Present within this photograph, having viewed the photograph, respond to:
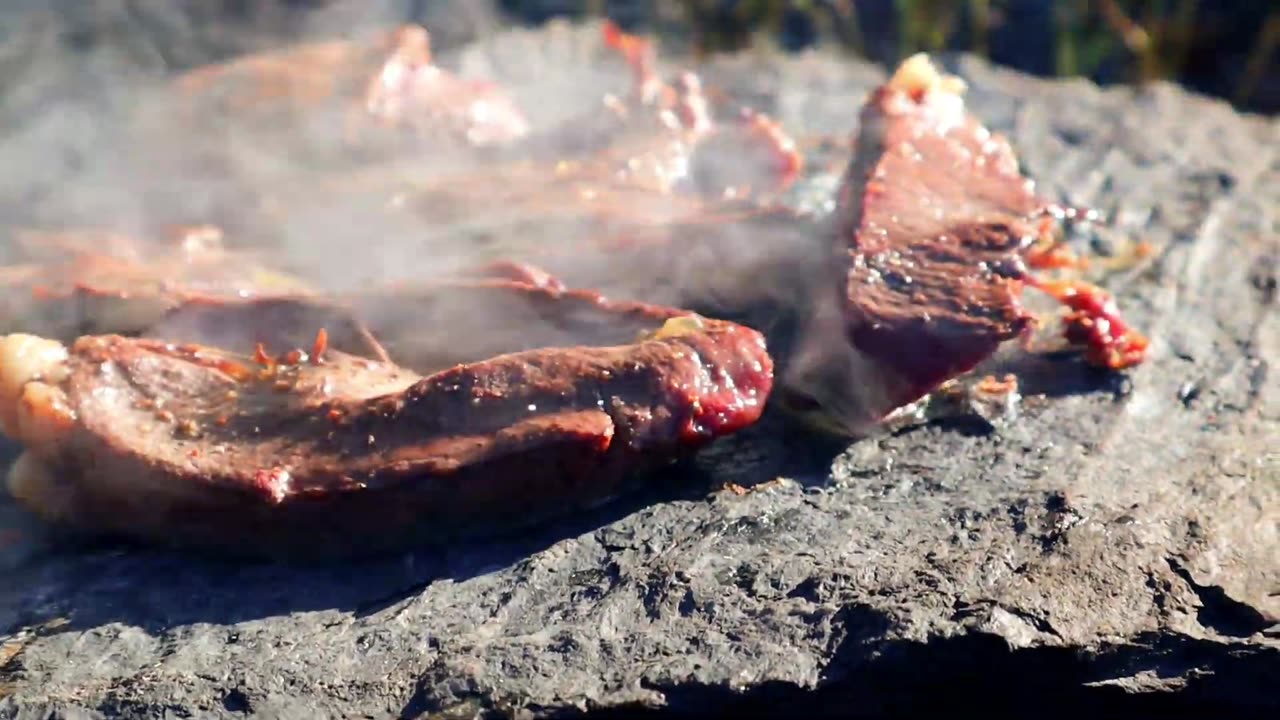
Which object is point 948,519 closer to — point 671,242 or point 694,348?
point 694,348

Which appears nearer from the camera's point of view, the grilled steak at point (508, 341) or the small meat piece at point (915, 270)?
the grilled steak at point (508, 341)

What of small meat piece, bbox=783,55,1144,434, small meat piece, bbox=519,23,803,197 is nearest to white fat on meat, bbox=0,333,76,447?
small meat piece, bbox=783,55,1144,434

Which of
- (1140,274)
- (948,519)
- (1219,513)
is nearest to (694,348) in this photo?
(948,519)

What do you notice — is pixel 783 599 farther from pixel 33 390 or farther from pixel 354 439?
pixel 33 390

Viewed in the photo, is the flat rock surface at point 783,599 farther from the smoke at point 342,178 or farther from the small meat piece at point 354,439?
the smoke at point 342,178

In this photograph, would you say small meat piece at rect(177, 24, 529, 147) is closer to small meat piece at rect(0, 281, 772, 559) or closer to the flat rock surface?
small meat piece at rect(0, 281, 772, 559)

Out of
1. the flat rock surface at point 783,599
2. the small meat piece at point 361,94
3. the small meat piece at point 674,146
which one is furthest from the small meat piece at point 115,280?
the small meat piece at point 674,146
